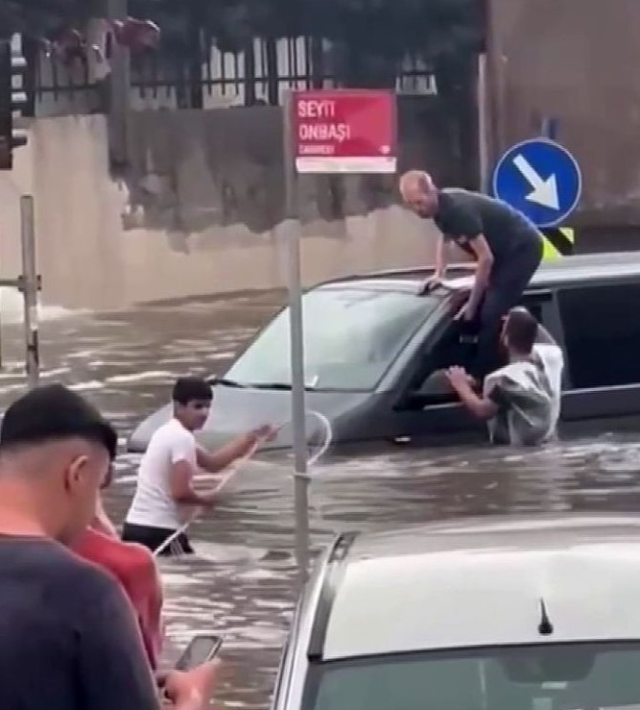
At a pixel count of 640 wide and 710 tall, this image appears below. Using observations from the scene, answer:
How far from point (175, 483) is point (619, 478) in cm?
360

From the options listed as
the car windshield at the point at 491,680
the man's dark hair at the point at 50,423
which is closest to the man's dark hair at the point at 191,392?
the car windshield at the point at 491,680

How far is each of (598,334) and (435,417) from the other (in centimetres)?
130

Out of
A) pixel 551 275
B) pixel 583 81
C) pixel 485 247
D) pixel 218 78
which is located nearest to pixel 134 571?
pixel 485 247

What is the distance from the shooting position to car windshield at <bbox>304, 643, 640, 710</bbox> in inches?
205

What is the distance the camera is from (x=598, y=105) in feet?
115

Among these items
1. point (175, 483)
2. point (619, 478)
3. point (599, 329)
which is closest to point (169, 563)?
point (175, 483)

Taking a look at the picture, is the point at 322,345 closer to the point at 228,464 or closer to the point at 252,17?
the point at 228,464

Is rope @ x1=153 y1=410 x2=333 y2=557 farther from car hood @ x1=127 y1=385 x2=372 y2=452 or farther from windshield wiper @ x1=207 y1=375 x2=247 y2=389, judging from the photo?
windshield wiper @ x1=207 y1=375 x2=247 y2=389

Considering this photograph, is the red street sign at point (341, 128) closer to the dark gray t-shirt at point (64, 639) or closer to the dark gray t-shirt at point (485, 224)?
the dark gray t-shirt at point (485, 224)

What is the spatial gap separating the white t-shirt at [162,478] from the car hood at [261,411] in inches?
Answer: 99.1

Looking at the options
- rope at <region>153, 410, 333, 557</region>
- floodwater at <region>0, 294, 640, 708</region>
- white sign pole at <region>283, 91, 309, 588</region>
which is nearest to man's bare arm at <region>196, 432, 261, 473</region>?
rope at <region>153, 410, 333, 557</region>

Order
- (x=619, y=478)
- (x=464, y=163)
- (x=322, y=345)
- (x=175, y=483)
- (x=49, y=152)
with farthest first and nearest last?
1. (x=464, y=163)
2. (x=49, y=152)
3. (x=322, y=345)
4. (x=619, y=478)
5. (x=175, y=483)

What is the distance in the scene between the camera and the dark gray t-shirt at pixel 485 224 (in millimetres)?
16031

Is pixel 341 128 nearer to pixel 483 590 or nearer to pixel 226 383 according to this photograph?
pixel 226 383
